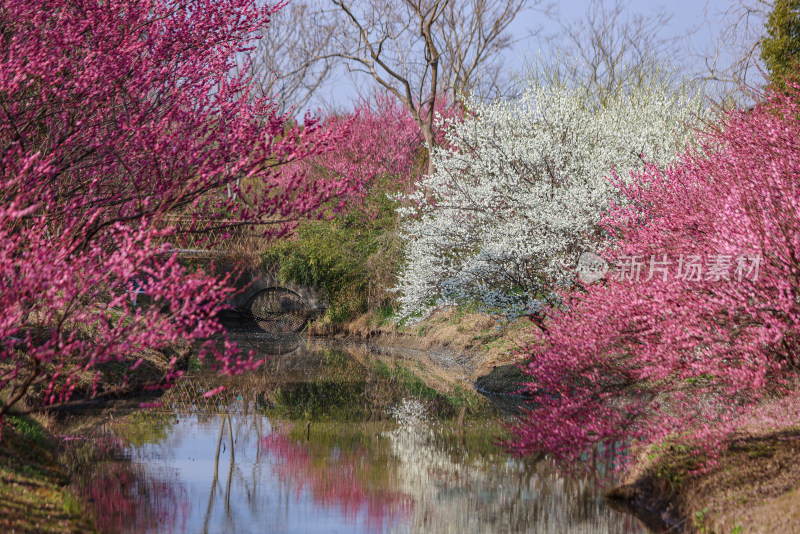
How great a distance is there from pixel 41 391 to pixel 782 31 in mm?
18515

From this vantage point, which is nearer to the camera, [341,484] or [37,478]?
[37,478]

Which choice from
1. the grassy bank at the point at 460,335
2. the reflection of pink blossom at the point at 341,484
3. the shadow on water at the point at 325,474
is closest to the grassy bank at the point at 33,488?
the shadow on water at the point at 325,474

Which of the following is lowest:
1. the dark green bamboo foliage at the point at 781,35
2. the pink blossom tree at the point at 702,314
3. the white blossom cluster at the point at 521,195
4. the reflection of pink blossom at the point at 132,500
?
the reflection of pink blossom at the point at 132,500

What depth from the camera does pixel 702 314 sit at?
299 inches

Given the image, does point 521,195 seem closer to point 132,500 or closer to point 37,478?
point 132,500

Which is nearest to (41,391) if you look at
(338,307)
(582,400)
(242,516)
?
(242,516)

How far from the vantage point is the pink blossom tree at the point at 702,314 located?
284 inches

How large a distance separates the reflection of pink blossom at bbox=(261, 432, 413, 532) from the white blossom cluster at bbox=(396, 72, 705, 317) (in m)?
5.64

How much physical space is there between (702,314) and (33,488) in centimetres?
654

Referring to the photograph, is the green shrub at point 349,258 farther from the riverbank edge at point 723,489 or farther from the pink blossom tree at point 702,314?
the riverbank edge at point 723,489

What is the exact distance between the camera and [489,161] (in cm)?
1580

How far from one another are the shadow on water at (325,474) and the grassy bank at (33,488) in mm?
417

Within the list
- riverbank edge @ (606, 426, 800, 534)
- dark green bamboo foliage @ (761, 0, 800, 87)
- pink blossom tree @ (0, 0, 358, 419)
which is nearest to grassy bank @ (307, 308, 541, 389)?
riverbank edge @ (606, 426, 800, 534)

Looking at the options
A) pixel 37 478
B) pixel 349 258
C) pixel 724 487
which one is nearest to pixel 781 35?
pixel 349 258
